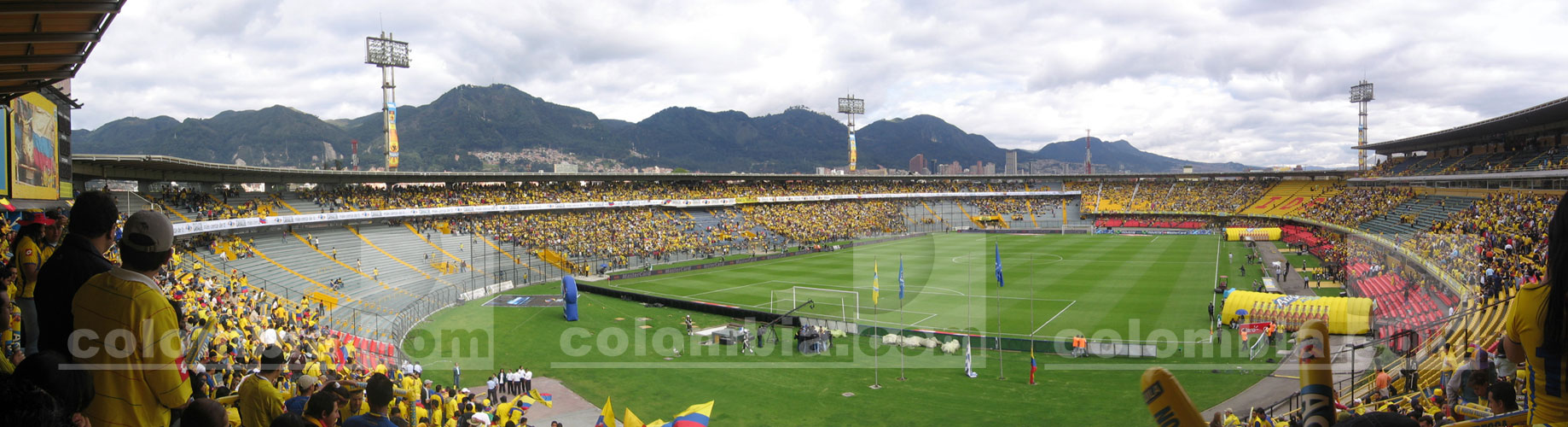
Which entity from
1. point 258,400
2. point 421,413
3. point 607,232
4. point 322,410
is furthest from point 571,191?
point 322,410

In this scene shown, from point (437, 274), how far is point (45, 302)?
3888cm

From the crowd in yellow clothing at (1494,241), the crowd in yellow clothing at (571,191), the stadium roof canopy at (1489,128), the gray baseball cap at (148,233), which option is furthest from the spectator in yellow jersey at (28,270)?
the stadium roof canopy at (1489,128)

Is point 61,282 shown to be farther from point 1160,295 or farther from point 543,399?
point 1160,295

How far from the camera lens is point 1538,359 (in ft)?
11.2

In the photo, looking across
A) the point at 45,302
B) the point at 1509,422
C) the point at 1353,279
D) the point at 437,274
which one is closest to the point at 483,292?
the point at 437,274

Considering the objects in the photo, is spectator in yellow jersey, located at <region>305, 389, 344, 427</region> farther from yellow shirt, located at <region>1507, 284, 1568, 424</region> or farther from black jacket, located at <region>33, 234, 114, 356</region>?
yellow shirt, located at <region>1507, 284, 1568, 424</region>

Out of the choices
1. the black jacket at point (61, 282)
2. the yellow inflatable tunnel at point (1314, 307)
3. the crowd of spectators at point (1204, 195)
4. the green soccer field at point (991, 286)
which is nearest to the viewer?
the black jacket at point (61, 282)

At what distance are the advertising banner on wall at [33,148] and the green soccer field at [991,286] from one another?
821 inches

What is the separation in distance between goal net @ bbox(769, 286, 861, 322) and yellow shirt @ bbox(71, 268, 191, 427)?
2536 cm

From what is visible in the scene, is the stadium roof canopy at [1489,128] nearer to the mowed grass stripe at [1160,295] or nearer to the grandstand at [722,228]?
the grandstand at [722,228]

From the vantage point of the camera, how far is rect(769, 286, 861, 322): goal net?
101 feet

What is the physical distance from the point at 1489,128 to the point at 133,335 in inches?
2152

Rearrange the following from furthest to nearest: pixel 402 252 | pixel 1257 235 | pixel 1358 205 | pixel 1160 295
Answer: pixel 1257 235 < pixel 1358 205 < pixel 402 252 < pixel 1160 295

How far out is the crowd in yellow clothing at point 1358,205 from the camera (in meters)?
45.8
